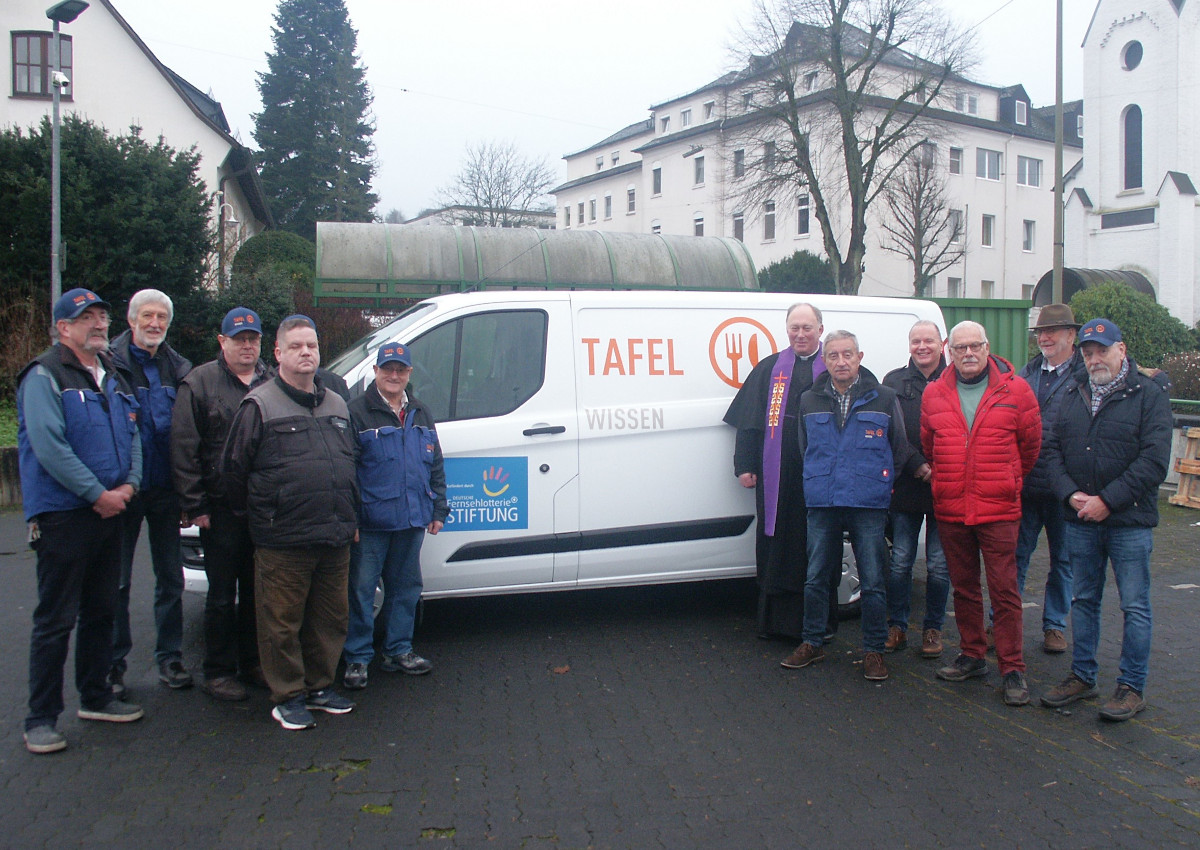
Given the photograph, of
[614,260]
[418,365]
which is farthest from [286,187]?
[418,365]

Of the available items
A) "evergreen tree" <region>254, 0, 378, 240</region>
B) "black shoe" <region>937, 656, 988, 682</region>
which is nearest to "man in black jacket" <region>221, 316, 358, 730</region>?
"black shoe" <region>937, 656, 988, 682</region>

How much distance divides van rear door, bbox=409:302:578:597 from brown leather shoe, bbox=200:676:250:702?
1.13 m

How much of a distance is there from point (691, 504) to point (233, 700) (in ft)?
9.18

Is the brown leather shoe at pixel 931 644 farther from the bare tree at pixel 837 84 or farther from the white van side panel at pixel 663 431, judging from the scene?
the bare tree at pixel 837 84

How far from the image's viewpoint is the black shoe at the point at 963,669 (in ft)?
16.9

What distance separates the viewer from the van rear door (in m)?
5.43

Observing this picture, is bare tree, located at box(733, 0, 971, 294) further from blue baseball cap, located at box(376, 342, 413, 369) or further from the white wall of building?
blue baseball cap, located at box(376, 342, 413, 369)

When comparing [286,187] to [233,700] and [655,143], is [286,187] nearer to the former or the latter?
[655,143]

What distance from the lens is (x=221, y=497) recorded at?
4.54 m

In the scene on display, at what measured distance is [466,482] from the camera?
5.42 meters

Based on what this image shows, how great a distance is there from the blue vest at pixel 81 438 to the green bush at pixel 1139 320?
72.1 ft

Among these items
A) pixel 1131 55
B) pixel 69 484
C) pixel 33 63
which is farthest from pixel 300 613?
pixel 1131 55

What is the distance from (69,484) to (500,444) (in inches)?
87.9

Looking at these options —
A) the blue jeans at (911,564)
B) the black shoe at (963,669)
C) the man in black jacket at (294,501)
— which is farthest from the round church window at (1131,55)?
the man in black jacket at (294,501)
